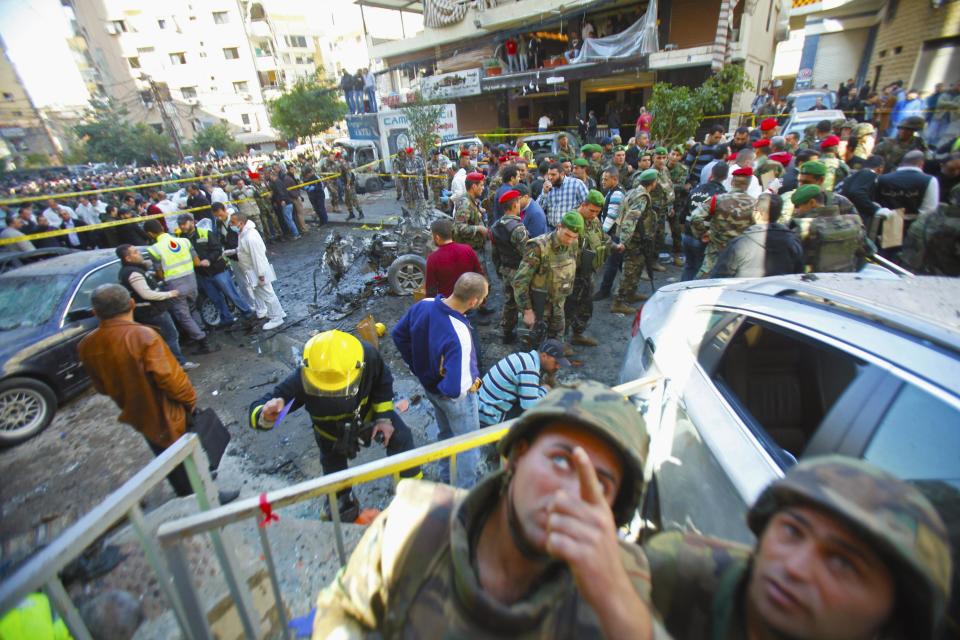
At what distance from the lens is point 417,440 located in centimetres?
384

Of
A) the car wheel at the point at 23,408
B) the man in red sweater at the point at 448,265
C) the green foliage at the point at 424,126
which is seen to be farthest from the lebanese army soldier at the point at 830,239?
the green foliage at the point at 424,126

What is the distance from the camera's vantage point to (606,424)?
82 centimetres

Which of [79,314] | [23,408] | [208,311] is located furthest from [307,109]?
[23,408]

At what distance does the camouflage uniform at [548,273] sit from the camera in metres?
4.29

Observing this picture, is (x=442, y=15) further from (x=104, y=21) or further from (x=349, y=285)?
(x=104, y=21)

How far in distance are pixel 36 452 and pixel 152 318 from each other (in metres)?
1.62

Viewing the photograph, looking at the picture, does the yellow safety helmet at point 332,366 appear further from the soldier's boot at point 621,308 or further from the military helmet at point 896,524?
the soldier's boot at point 621,308

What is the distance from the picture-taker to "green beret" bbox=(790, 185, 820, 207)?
4.04m

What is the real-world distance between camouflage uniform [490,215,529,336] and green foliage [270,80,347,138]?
32.1 m

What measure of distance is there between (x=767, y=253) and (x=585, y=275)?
5.65 ft

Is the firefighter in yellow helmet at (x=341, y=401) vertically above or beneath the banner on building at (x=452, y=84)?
beneath

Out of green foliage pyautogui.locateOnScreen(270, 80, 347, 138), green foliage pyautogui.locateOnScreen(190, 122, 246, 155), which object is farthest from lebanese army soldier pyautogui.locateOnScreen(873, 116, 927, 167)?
green foliage pyautogui.locateOnScreen(190, 122, 246, 155)

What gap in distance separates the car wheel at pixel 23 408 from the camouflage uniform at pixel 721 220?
717 cm

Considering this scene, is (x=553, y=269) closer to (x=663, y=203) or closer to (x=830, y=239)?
(x=830, y=239)
